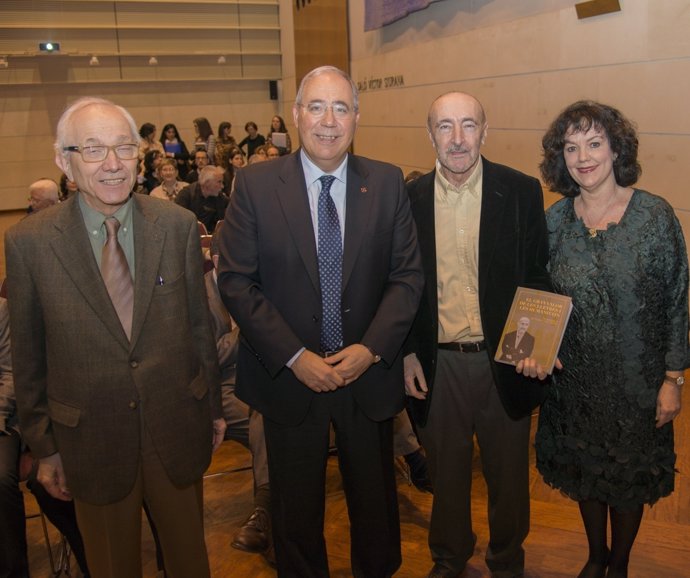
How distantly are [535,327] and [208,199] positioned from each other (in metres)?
5.24

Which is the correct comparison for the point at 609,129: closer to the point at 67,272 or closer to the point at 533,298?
the point at 533,298

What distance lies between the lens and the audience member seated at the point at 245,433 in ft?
9.25

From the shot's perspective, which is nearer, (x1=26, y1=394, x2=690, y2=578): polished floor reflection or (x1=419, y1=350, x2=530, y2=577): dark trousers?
(x1=419, y1=350, x2=530, y2=577): dark trousers

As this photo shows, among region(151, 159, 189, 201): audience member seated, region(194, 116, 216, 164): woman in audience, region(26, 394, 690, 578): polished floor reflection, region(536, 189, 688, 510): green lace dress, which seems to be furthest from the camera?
region(194, 116, 216, 164): woman in audience

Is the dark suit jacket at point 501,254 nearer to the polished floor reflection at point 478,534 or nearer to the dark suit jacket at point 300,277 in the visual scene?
the dark suit jacket at point 300,277

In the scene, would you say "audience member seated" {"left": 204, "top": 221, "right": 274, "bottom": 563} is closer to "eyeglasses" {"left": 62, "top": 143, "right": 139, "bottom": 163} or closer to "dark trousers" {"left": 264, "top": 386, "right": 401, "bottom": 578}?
"dark trousers" {"left": 264, "top": 386, "right": 401, "bottom": 578}

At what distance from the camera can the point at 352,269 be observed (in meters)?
2.02

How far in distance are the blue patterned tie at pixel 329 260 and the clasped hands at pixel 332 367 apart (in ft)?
0.36

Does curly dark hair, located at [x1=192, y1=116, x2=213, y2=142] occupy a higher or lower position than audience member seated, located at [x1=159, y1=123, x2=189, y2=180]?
higher

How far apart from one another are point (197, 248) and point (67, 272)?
1.28ft

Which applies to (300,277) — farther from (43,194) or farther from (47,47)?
(47,47)

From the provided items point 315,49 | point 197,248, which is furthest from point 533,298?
point 315,49

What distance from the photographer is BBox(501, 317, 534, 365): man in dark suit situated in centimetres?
209

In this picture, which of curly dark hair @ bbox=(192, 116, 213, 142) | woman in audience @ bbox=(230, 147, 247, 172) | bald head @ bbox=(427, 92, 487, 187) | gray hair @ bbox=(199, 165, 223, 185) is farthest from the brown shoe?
curly dark hair @ bbox=(192, 116, 213, 142)
